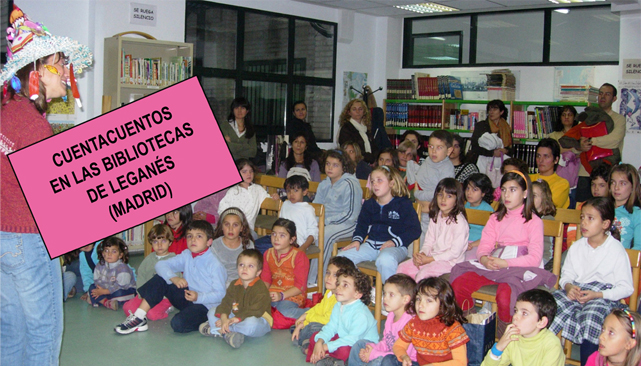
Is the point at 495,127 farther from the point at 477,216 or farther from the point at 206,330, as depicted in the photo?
the point at 206,330

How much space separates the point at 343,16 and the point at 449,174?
4.31m

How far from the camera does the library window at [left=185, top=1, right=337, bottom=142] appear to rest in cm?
705

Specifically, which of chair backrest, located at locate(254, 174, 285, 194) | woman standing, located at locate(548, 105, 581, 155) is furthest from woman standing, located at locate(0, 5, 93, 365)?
woman standing, located at locate(548, 105, 581, 155)

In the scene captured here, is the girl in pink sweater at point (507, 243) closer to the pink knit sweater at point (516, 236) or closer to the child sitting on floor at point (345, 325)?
the pink knit sweater at point (516, 236)

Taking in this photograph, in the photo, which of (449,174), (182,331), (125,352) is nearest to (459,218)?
(449,174)

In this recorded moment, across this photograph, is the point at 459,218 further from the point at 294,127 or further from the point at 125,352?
the point at 294,127

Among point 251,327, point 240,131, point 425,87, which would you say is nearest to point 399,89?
point 425,87

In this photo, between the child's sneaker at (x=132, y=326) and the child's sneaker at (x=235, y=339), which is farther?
the child's sneaker at (x=132, y=326)

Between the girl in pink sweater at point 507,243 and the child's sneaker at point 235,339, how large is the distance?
1.29 m

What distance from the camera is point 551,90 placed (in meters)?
7.70

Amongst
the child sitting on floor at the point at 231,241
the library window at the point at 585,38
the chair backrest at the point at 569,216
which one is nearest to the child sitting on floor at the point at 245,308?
the child sitting on floor at the point at 231,241

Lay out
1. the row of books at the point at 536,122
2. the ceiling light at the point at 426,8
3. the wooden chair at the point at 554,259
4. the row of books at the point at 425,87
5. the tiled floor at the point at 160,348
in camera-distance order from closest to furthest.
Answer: the wooden chair at the point at 554,259
the tiled floor at the point at 160,348
the row of books at the point at 536,122
the ceiling light at the point at 426,8
the row of books at the point at 425,87

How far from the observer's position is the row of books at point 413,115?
839 cm

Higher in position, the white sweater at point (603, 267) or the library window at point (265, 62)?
the library window at point (265, 62)
